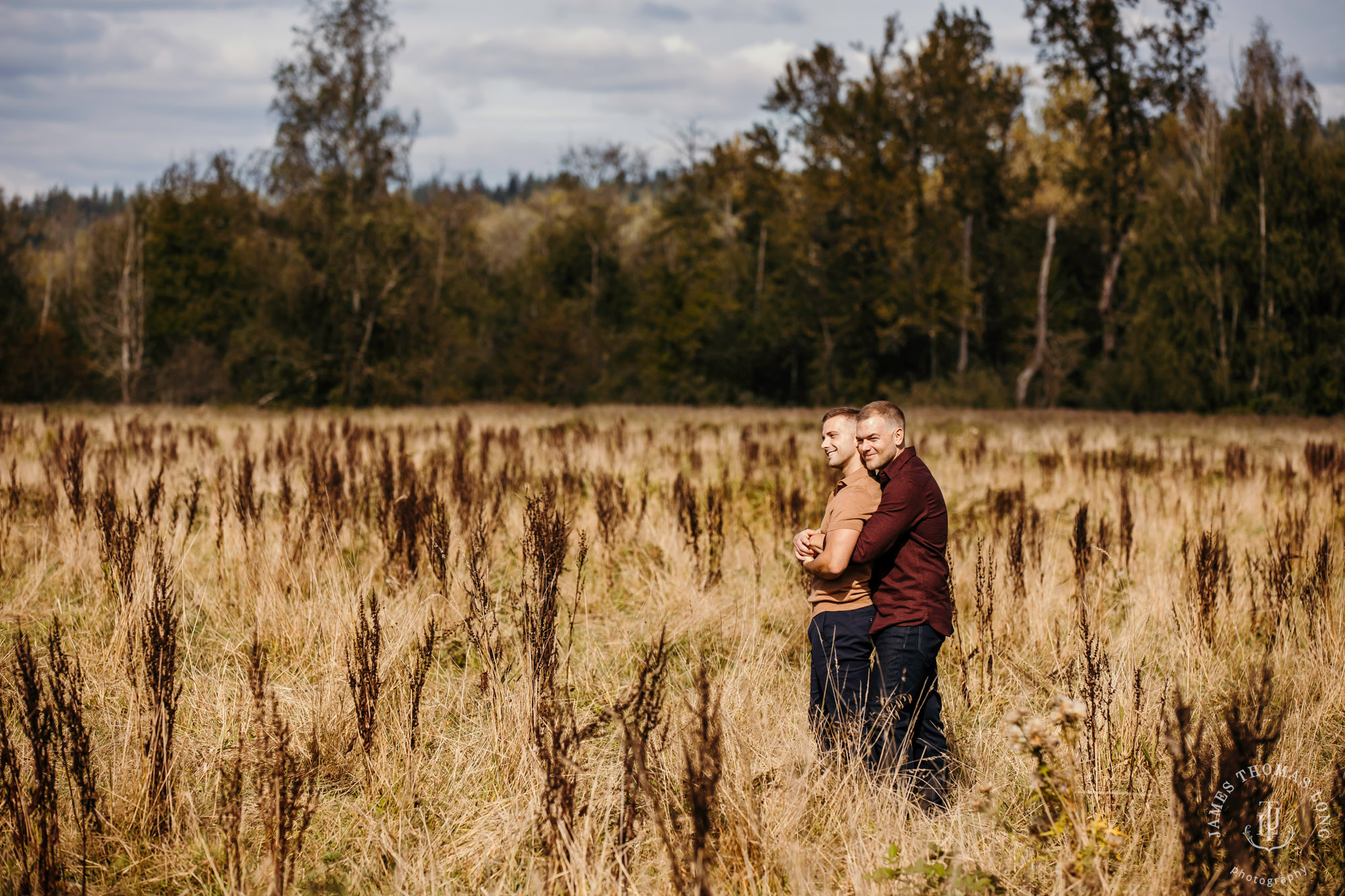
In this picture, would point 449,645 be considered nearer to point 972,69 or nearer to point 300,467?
point 300,467

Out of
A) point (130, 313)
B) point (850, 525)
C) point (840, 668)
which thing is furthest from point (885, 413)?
point (130, 313)

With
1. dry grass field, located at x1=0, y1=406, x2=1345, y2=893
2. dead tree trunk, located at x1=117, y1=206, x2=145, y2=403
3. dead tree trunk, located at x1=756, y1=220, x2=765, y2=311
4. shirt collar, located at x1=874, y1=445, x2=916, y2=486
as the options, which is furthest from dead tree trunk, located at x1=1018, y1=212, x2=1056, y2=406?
dead tree trunk, located at x1=117, y1=206, x2=145, y2=403

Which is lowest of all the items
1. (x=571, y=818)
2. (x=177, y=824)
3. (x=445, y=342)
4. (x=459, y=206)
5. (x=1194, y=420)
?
(x=177, y=824)

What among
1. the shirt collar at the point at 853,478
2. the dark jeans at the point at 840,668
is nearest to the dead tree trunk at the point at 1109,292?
the shirt collar at the point at 853,478

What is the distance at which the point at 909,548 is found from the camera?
2.72 meters

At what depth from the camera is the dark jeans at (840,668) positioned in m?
2.73

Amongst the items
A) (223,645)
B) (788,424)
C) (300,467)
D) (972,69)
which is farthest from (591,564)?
(972,69)

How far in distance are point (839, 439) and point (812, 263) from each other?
3330cm

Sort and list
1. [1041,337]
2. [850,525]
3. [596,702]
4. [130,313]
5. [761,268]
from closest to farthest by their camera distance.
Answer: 1. [850,525]
2. [596,702]
3. [1041,337]
4. [130,313]
5. [761,268]

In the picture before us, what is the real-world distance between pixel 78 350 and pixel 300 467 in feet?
121

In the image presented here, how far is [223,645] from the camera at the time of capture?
3.80 m

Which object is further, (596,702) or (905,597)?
(596,702)

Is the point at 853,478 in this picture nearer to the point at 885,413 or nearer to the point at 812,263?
the point at 885,413

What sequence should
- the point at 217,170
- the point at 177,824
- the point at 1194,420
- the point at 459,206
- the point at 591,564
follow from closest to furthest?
the point at 177,824, the point at 591,564, the point at 1194,420, the point at 217,170, the point at 459,206
